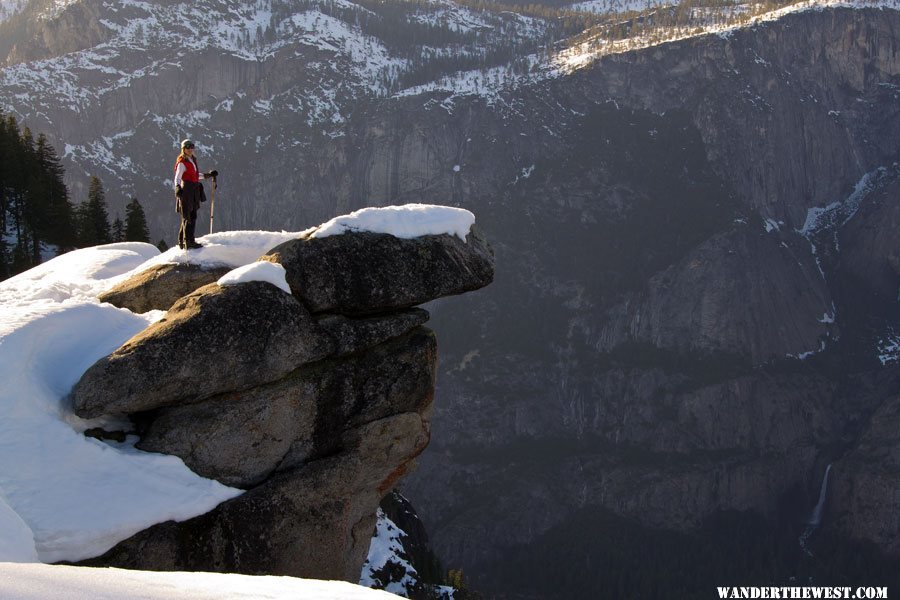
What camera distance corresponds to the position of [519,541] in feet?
587

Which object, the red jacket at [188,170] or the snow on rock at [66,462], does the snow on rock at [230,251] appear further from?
the snow on rock at [66,462]

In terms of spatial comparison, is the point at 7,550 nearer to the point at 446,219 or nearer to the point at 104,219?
the point at 446,219

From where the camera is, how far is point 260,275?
75.7 ft

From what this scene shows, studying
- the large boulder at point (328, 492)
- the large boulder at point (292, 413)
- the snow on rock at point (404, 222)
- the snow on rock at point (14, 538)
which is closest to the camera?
the snow on rock at point (14, 538)

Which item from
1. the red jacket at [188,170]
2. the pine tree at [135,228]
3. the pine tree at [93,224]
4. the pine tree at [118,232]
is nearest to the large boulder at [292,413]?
the red jacket at [188,170]

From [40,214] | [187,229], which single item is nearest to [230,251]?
[187,229]

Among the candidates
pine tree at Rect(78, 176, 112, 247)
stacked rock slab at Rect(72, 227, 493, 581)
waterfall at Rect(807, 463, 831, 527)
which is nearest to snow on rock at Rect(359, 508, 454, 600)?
stacked rock slab at Rect(72, 227, 493, 581)

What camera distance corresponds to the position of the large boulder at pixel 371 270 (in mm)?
23766

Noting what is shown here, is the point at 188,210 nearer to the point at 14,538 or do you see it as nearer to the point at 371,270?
the point at 371,270

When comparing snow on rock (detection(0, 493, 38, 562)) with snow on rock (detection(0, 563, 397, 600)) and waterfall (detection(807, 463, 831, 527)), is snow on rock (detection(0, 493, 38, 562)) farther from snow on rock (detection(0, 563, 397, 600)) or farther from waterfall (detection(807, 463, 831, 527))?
waterfall (detection(807, 463, 831, 527))

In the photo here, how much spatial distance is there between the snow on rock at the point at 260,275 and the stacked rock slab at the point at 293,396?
7.2 inches

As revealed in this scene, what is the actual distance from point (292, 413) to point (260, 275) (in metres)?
3.19

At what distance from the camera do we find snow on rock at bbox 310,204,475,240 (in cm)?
2475

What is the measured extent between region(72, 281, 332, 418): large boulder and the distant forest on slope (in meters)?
45.1
